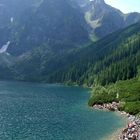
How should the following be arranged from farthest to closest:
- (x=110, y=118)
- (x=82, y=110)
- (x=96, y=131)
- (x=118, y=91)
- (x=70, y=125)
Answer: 1. (x=118, y=91)
2. (x=82, y=110)
3. (x=110, y=118)
4. (x=70, y=125)
5. (x=96, y=131)

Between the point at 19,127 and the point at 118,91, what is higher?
the point at 118,91

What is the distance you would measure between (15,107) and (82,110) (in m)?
25.5

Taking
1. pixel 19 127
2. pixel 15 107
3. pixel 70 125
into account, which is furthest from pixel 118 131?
pixel 15 107

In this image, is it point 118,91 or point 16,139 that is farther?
point 118,91

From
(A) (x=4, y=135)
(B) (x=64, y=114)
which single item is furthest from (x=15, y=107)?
(A) (x=4, y=135)

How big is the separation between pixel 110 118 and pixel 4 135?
39505mm

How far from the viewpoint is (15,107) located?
140m

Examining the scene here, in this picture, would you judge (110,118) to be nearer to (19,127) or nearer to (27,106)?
(19,127)

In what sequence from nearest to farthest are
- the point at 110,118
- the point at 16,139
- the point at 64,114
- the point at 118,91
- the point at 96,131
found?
the point at 16,139
the point at 96,131
the point at 110,118
the point at 64,114
the point at 118,91

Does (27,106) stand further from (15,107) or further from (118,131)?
(118,131)

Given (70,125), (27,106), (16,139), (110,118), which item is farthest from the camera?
(27,106)

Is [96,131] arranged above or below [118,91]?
below

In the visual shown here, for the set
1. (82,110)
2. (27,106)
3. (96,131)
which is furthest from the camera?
(27,106)

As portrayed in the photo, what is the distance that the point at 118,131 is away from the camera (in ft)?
311
